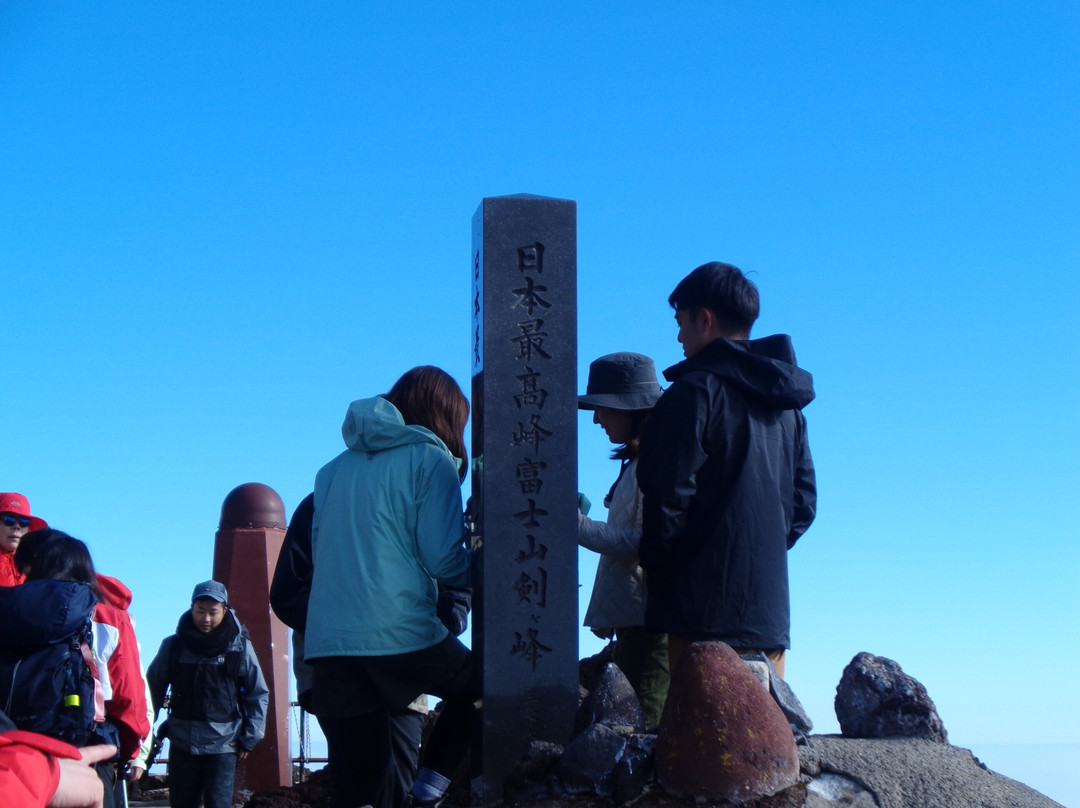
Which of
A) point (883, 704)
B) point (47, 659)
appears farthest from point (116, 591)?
point (883, 704)

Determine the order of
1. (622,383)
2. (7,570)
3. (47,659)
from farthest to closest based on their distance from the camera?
(7,570) < (622,383) < (47,659)

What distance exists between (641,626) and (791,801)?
1.16 metres

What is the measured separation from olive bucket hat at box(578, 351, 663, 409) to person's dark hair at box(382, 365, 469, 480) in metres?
0.80

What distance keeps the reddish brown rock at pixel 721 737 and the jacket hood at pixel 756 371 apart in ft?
3.50

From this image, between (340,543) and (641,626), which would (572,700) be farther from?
(340,543)

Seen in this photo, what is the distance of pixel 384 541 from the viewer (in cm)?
402

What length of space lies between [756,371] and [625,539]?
36.6 inches

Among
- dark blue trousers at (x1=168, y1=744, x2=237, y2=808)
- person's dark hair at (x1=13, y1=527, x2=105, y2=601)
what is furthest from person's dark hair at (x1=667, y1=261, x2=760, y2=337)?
dark blue trousers at (x1=168, y1=744, x2=237, y2=808)

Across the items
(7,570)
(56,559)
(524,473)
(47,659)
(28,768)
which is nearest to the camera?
(28,768)

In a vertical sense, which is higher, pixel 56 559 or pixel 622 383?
pixel 622 383

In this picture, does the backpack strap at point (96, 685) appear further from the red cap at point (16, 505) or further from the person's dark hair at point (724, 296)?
the person's dark hair at point (724, 296)

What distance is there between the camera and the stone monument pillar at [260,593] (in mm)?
10203

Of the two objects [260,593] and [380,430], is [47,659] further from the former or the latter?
[260,593]

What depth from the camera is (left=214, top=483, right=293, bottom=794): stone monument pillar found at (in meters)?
10.2
